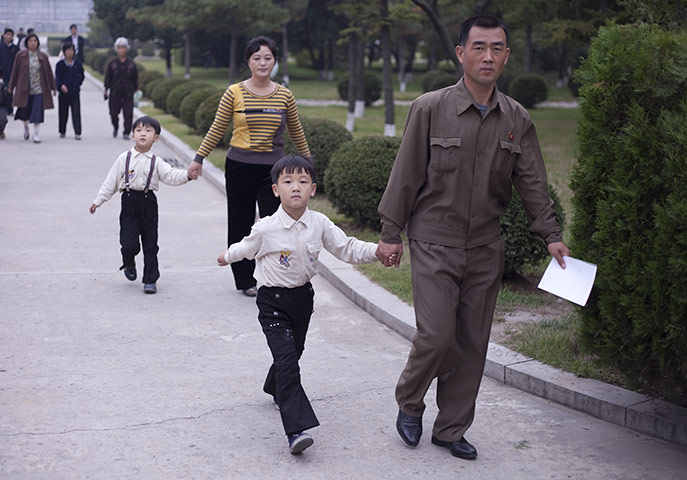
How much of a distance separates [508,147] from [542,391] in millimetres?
1626

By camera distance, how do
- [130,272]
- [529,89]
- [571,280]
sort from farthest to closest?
[529,89] → [130,272] → [571,280]

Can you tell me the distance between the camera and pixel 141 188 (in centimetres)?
748

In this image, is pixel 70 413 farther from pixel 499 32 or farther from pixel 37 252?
pixel 37 252

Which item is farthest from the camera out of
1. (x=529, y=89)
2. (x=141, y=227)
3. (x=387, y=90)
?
(x=529, y=89)

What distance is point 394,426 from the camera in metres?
4.75

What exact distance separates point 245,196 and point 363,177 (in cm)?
222

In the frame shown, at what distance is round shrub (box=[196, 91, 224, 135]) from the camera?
60.5ft

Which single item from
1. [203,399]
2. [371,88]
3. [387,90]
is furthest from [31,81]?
[371,88]

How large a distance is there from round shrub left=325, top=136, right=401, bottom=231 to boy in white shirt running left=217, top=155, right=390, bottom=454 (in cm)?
454

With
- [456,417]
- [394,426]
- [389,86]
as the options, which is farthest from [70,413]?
[389,86]

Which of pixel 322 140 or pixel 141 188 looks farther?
pixel 322 140

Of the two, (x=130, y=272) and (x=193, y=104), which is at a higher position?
(x=193, y=104)

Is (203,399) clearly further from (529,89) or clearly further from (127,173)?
(529,89)

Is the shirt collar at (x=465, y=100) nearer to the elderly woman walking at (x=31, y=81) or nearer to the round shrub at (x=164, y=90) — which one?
the elderly woman walking at (x=31, y=81)
